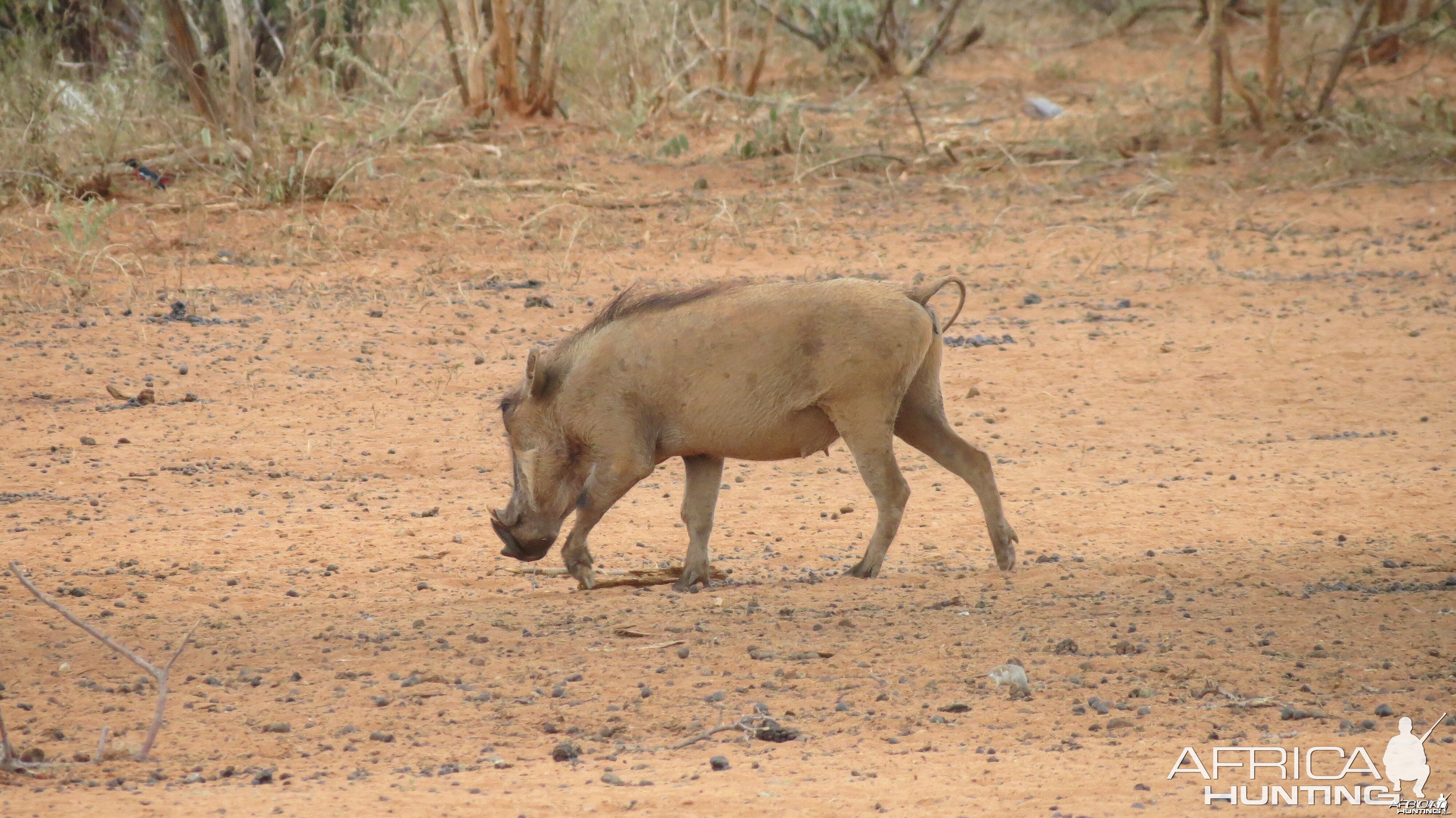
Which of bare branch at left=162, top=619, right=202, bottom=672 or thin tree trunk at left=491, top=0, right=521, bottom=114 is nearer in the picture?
bare branch at left=162, top=619, right=202, bottom=672

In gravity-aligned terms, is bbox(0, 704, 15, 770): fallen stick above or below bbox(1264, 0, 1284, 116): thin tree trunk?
below

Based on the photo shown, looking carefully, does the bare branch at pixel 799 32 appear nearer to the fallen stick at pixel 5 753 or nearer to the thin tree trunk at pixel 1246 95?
the thin tree trunk at pixel 1246 95

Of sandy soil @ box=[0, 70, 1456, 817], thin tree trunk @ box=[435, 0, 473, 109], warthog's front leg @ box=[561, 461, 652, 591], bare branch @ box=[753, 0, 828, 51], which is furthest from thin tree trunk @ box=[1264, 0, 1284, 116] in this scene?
warthog's front leg @ box=[561, 461, 652, 591]

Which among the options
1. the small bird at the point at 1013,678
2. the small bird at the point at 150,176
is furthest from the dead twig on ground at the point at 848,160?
the small bird at the point at 1013,678

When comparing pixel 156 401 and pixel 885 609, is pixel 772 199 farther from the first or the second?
pixel 885 609

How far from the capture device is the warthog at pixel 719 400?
16.7 feet

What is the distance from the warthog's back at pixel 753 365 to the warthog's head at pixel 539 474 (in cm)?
9

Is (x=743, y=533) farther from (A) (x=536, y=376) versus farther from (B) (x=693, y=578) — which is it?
(A) (x=536, y=376)

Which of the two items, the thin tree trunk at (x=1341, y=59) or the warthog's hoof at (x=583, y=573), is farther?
the thin tree trunk at (x=1341, y=59)

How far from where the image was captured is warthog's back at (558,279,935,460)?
5.08 m

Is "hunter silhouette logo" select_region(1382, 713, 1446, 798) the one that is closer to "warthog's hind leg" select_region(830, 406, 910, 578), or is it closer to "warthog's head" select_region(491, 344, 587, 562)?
"warthog's hind leg" select_region(830, 406, 910, 578)

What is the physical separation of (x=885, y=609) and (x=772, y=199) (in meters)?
7.91

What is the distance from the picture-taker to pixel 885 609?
4.74m

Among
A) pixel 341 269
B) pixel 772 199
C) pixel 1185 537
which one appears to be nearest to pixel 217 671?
pixel 1185 537
